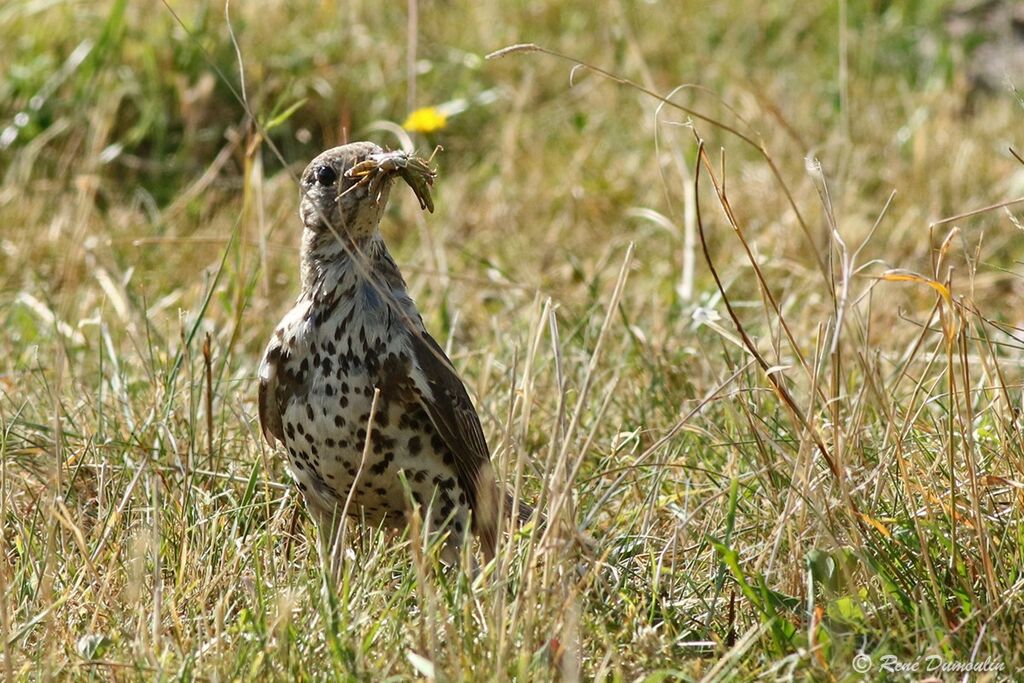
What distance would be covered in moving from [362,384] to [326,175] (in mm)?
535

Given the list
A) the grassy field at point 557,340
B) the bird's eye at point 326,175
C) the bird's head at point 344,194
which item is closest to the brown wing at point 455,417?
the grassy field at point 557,340

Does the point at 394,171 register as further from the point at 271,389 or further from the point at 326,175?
the point at 271,389

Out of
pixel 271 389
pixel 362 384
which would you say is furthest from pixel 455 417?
pixel 271 389

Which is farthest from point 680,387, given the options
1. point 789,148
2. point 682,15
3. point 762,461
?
point 682,15

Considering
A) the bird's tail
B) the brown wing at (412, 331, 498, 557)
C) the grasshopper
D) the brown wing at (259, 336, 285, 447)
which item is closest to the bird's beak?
the grasshopper

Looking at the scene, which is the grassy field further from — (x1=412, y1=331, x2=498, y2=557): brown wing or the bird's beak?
the bird's beak

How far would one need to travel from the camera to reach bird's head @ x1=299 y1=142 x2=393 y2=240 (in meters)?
3.60

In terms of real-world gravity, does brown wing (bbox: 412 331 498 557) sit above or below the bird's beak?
below

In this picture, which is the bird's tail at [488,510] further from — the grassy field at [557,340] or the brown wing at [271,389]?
the brown wing at [271,389]

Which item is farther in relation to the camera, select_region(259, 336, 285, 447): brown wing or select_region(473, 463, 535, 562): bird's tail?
select_region(259, 336, 285, 447): brown wing

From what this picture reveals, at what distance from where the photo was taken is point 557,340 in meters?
3.05

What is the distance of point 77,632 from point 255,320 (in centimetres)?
231

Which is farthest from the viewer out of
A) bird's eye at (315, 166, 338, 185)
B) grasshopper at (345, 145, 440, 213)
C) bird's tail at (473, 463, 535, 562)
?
bird's eye at (315, 166, 338, 185)

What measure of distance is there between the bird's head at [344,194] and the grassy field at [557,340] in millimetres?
321
